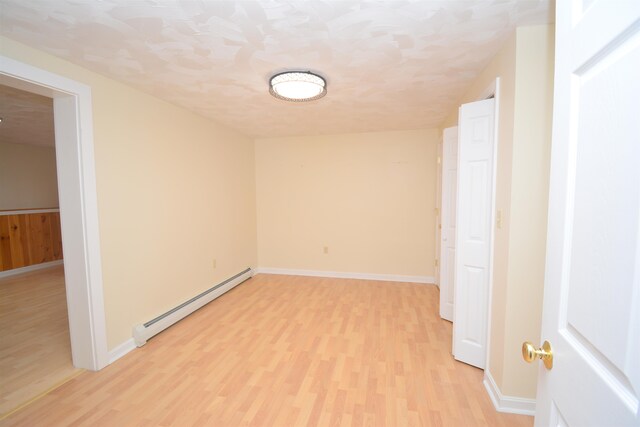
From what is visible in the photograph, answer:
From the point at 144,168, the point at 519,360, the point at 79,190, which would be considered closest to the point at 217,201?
the point at 144,168

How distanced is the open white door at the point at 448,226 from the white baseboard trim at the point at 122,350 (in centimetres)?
309

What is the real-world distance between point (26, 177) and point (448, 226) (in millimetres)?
7445

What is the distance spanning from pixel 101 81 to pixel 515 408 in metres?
3.79

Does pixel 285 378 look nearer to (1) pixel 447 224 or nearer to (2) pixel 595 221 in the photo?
(2) pixel 595 221

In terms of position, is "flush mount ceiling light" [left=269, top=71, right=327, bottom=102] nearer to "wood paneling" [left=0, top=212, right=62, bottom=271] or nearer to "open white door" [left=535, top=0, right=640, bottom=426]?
"open white door" [left=535, top=0, right=640, bottom=426]

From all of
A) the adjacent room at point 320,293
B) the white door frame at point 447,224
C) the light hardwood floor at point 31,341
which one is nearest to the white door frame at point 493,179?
the adjacent room at point 320,293

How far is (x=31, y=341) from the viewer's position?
250cm

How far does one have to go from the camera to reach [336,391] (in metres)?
1.85

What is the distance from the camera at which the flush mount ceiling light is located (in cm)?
203

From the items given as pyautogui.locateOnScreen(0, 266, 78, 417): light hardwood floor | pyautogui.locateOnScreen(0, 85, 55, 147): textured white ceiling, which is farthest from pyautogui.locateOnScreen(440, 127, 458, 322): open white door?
pyautogui.locateOnScreen(0, 85, 55, 147): textured white ceiling

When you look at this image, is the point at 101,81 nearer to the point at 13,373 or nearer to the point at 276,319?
the point at 13,373

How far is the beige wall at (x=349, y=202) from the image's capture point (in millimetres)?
4102

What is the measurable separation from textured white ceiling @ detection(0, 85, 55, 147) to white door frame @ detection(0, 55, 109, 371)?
117cm

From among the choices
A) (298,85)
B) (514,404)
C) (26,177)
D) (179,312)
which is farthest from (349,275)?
(26,177)
